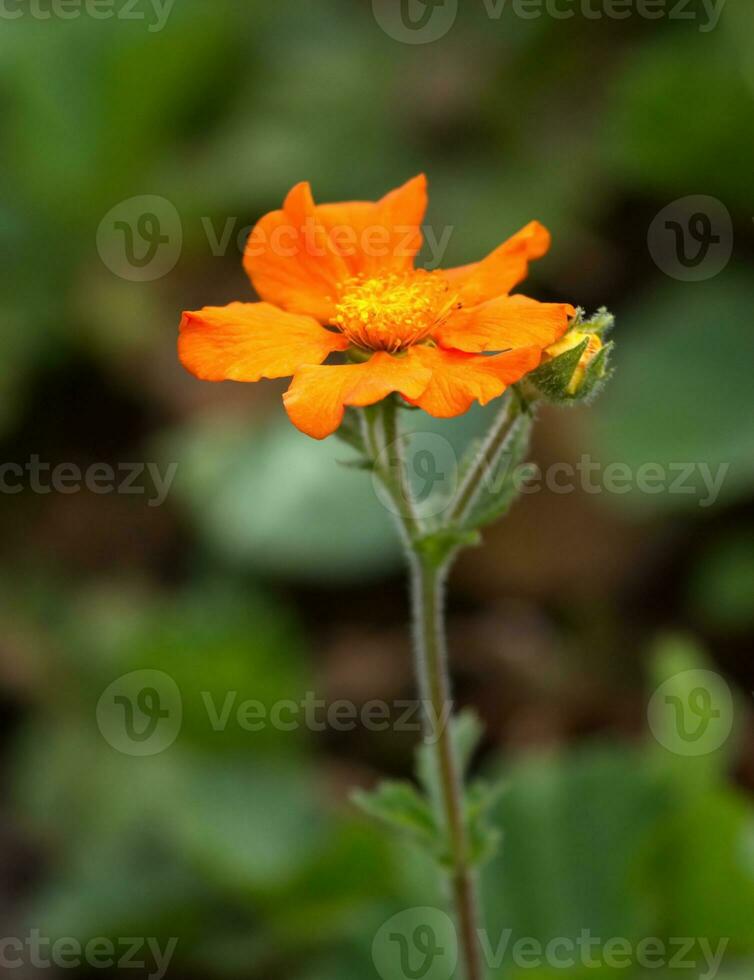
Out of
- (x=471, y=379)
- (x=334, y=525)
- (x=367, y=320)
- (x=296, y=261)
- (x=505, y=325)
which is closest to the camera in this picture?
(x=471, y=379)

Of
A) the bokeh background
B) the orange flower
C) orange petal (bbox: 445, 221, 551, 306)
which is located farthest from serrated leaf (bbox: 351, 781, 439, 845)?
orange petal (bbox: 445, 221, 551, 306)

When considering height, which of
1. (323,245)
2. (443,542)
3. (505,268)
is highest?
(323,245)

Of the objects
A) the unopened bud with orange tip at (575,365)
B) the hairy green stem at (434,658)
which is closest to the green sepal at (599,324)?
the unopened bud with orange tip at (575,365)

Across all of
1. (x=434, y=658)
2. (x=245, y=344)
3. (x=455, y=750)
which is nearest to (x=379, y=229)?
(x=245, y=344)

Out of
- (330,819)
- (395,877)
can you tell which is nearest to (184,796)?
(330,819)

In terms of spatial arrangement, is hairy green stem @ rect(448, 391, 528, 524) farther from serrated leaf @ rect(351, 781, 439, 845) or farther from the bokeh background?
the bokeh background

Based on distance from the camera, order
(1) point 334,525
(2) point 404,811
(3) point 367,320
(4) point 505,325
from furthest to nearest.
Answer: (1) point 334,525 → (2) point 404,811 → (3) point 367,320 → (4) point 505,325

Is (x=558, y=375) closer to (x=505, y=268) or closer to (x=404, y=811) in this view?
(x=505, y=268)
